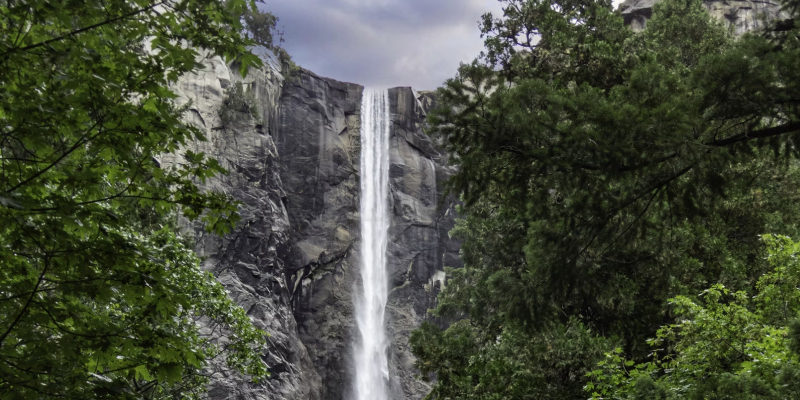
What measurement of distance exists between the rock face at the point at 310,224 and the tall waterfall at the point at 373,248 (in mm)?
481

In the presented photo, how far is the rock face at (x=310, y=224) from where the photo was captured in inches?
1139

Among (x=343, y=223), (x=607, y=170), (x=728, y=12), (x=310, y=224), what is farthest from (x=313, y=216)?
(x=607, y=170)

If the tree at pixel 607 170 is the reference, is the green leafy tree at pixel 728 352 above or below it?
below

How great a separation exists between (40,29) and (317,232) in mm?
32064

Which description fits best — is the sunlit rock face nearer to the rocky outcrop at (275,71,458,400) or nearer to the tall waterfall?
the rocky outcrop at (275,71,458,400)

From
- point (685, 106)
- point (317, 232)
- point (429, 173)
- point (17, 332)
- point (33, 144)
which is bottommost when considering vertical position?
point (17, 332)

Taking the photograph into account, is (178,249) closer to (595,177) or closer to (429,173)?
(595,177)

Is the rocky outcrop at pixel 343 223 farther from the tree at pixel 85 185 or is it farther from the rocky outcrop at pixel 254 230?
the tree at pixel 85 185

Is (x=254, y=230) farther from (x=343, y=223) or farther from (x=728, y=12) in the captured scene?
(x=728, y=12)

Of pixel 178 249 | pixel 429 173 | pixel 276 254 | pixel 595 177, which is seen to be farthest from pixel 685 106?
pixel 429 173

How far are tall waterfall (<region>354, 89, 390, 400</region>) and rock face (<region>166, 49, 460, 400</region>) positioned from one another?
48 centimetres

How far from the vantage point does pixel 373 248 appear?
120 ft

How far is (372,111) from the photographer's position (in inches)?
1550

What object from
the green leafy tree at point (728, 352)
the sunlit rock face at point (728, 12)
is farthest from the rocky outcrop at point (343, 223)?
the green leafy tree at point (728, 352)
